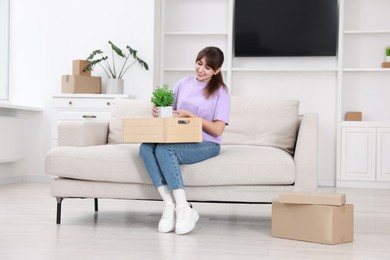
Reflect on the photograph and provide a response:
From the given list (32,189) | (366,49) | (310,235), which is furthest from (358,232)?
(366,49)

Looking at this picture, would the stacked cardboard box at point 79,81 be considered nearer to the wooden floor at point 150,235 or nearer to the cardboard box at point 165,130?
the wooden floor at point 150,235

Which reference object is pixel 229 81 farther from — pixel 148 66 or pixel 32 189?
pixel 32 189

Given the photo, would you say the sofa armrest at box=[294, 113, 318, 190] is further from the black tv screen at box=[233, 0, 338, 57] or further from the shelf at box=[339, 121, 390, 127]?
the black tv screen at box=[233, 0, 338, 57]

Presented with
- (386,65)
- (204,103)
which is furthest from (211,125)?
(386,65)

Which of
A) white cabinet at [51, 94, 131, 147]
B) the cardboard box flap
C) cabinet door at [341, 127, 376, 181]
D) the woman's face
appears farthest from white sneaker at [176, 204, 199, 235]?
cabinet door at [341, 127, 376, 181]

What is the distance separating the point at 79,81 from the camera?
5.76m

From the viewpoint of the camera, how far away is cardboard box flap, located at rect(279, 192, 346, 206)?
2.87 m

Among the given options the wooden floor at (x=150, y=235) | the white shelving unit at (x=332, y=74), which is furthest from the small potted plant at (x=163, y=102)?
the white shelving unit at (x=332, y=74)

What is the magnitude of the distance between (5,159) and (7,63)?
1.09m

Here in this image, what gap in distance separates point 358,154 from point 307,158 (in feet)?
9.78

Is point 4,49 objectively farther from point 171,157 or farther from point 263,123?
point 171,157

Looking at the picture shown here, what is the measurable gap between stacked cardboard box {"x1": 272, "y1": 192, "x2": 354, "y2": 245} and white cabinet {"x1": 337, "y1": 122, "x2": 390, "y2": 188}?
3.10 m

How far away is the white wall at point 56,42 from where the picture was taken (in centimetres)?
604

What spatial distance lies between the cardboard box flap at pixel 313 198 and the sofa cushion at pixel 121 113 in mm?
1277
